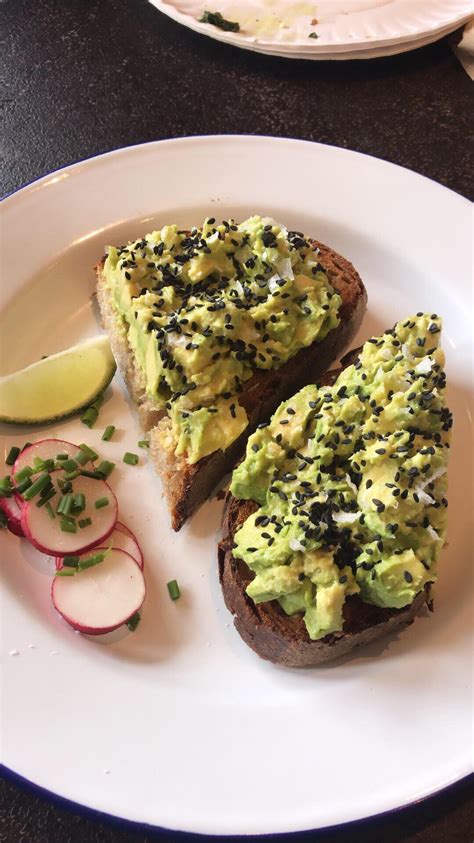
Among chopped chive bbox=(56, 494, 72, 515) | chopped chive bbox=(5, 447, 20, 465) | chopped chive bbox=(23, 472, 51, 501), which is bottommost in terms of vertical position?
chopped chive bbox=(56, 494, 72, 515)

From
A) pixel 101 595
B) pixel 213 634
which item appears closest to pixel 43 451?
pixel 101 595

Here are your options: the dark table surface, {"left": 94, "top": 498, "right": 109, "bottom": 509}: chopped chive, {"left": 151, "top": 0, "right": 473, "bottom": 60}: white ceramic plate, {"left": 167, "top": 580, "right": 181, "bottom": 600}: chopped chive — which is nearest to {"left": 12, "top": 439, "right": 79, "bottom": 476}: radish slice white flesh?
{"left": 94, "top": 498, "right": 109, "bottom": 509}: chopped chive

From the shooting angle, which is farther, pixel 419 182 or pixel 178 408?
pixel 419 182

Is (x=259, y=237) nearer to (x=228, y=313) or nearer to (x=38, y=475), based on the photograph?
(x=228, y=313)

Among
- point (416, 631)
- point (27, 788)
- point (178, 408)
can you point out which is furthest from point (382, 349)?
point (27, 788)

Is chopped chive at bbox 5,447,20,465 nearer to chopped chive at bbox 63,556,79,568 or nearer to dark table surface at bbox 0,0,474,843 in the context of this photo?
chopped chive at bbox 63,556,79,568

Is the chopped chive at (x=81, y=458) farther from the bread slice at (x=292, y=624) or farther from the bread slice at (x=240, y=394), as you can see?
the bread slice at (x=292, y=624)
